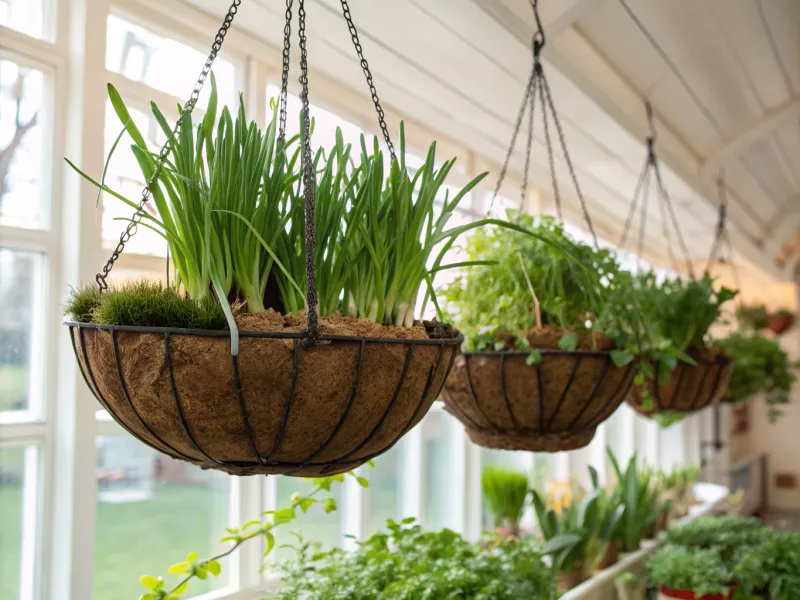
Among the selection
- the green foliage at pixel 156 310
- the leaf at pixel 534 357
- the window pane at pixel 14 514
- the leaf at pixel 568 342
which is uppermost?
the green foliage at pixel 156 310

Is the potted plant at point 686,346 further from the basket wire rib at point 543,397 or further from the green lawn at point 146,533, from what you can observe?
the green lawn at point 146,533

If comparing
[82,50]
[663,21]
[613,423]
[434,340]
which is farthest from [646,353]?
[613,423]

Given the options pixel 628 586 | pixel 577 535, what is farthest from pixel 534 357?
pixel 628 586

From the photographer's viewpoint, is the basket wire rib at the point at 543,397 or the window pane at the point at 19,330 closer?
Answer: the basket wire rib at the point at 543,397

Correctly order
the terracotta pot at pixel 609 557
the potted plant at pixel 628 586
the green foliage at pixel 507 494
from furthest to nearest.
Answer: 1. the green foliage at pixel 507 494
2. the terracotta pot at pixel 609 557
3. the potted plant at pixel 628 586

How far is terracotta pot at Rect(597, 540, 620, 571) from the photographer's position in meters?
2.32

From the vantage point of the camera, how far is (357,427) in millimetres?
667

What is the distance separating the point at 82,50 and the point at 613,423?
4157 millimetres

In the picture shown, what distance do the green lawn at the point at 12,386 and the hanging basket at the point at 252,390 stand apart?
0.75m

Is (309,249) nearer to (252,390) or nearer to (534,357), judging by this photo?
(252,390)

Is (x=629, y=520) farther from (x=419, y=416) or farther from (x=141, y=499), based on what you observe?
(x=419, y=416)

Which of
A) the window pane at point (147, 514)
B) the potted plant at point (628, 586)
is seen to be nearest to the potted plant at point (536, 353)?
the window pane at point (147, 514)

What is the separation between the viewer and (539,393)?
1.16 metres

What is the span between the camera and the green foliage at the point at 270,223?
0.71 m
